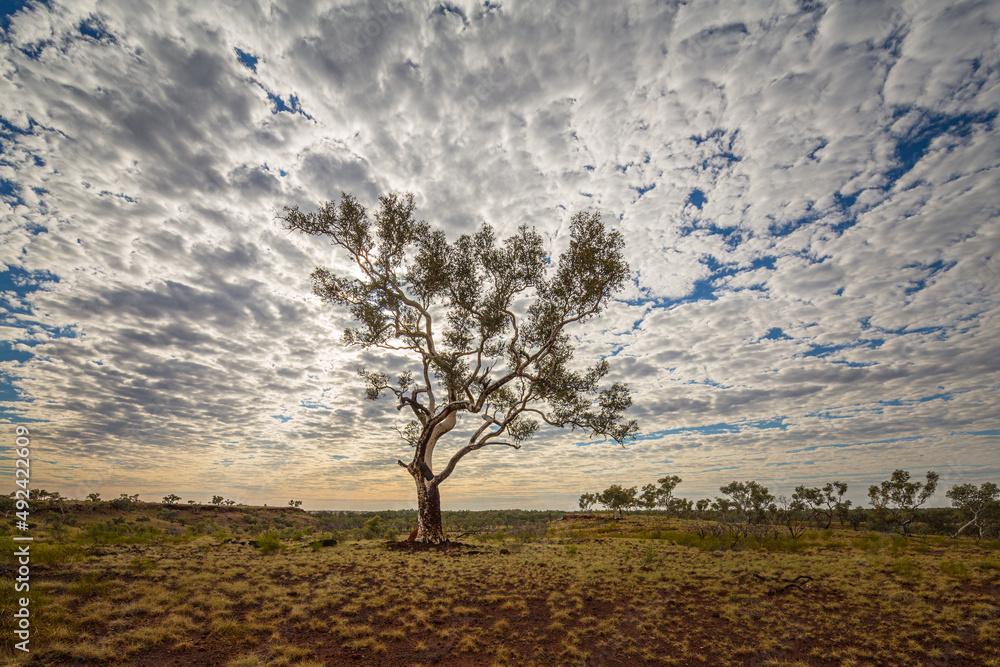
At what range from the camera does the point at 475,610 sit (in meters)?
11.5

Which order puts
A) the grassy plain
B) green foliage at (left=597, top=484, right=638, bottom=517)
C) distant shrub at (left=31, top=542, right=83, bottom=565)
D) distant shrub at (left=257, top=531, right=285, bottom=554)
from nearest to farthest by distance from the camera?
the grassy plain, distant shrub at (left=31, top=542, right=83, bottom=565), distant shrub at (left=257, top=531, right=285, bottom=554), green foliage at (left=597, top=484, right=638, bottom=517)

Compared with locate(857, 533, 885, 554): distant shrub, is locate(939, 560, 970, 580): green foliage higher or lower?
higher

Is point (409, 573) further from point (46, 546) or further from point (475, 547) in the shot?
point (46, 546)

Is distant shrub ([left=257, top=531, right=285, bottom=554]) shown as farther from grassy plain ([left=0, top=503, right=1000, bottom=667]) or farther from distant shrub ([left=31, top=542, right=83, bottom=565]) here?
distant shrub ([left=31, top=542, right=83, bottom=565])

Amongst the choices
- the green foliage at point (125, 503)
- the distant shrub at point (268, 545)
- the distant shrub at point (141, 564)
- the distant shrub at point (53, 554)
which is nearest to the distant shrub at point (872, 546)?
the distant shrub at point (268, 545)

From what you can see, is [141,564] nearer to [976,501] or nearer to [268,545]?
[268,545]

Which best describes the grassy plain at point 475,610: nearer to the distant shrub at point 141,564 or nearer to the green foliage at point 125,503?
the distant shrub at point 141,564

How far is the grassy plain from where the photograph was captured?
8352 millimetres

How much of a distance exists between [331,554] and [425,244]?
55.9ft

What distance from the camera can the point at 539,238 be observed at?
73.7 feet

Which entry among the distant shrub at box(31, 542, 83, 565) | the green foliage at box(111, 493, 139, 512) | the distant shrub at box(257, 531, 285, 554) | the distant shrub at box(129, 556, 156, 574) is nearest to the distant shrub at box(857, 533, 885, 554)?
the distant shrub at box(257, 531, 285, 554)

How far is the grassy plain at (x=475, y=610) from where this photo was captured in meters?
8.35

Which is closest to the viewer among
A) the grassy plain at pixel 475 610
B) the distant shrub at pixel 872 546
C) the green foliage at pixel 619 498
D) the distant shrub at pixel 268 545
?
the grassy plain at pixel 475 610

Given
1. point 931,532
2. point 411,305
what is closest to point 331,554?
point 411,305
